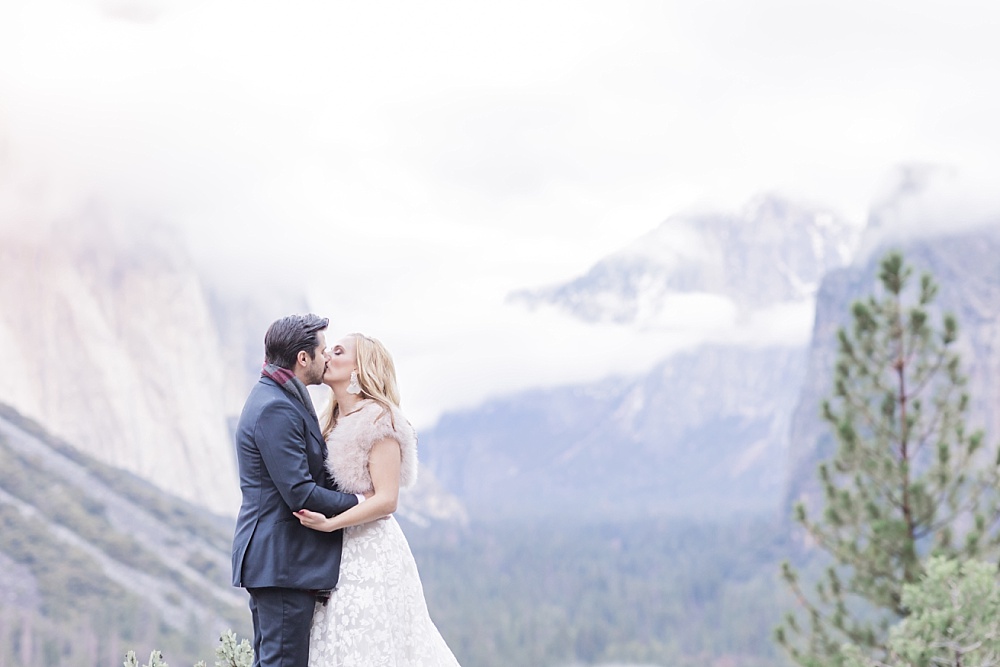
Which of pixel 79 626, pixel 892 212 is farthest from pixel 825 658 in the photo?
pixel 892 212

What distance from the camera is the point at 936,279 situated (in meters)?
140

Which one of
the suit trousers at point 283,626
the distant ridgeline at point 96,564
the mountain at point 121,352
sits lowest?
the distant ridgeline at point 96,564

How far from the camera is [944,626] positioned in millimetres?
10227

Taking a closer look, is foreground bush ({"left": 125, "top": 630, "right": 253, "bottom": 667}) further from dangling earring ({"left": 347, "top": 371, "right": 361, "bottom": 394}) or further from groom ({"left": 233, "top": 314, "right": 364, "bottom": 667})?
dangling earring ({"left": 347, "top": 371, "right": 361, "bottom": 394})

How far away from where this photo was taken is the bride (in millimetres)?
5191

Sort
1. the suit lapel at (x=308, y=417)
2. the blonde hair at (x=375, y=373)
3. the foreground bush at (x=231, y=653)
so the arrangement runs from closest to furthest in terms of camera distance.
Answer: the suit lapel at (x=308, y=417)
the blonde hair at (x=375, y=373)
the foreground bush at (x=231, y=653)

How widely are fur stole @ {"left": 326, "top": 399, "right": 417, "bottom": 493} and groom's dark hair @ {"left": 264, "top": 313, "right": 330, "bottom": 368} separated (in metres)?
0.40

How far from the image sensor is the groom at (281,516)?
196 inches

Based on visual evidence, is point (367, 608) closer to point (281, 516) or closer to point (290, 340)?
point (281, 516)

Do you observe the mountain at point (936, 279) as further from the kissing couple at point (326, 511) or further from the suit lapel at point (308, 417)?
the suit lapel at point (308, 417)

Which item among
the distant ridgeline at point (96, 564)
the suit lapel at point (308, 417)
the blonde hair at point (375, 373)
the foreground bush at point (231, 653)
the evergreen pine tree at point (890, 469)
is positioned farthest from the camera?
the distant ridgeline at point (96, 564)

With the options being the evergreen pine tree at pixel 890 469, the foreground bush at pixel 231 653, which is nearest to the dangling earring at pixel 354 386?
the foreground bush at pixel 231 653

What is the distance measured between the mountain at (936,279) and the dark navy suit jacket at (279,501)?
128 m

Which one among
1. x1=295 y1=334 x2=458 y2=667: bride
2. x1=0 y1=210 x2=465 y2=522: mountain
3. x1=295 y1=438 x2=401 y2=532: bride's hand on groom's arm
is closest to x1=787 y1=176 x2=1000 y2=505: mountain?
x1=0 y1=210 x2=465 y2=522: mountain
